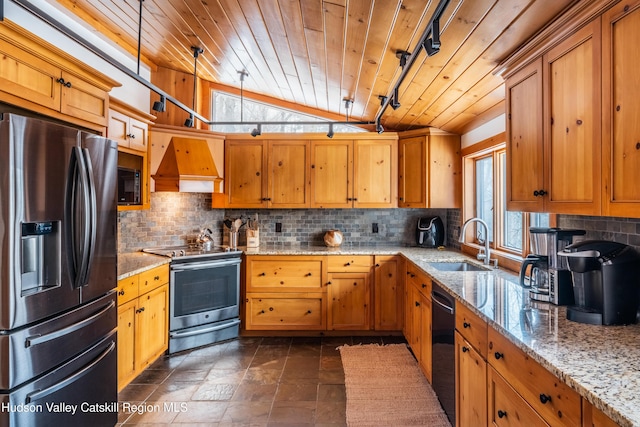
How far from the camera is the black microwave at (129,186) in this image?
296 centimetres

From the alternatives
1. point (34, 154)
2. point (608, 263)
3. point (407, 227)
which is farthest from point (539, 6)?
point (407, 227)

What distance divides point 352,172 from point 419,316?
1789 mm

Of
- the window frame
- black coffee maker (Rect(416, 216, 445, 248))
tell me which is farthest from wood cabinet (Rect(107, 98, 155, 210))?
the window frame

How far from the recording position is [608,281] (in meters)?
1.40

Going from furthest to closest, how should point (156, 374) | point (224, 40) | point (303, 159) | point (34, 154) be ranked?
1. point (303, 159)
2. point (156, 374)
3. point (224, 40)
4. point (34, 154)

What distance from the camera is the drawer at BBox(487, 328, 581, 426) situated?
3.47 feet

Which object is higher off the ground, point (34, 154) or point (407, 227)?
point (34, 154)

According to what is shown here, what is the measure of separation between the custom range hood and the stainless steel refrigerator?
1320mm

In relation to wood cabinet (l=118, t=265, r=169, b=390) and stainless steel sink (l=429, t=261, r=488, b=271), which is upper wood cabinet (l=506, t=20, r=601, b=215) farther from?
wood cabinet (l=118, t=265, r=169, b=390)

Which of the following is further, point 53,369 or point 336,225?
point 336,225

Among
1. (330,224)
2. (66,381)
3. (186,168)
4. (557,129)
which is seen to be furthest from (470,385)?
(186,168)

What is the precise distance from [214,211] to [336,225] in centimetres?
149

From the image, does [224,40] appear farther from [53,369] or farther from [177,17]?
[53,369]

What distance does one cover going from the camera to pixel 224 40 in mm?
2777
